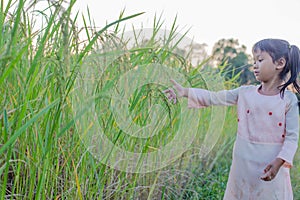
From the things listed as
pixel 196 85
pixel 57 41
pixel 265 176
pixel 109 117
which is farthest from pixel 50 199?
pixel 196 85

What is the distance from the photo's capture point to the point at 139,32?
221 cm

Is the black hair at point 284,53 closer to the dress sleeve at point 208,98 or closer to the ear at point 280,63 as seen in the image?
the ear at point 280,63

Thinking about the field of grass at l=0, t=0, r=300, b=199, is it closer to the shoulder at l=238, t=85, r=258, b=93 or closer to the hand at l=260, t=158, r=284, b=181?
the shoulder at l=238, t=85, r=258, b=93

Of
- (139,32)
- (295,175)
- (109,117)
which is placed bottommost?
(295,175)

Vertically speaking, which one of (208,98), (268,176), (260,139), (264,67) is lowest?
(268,176)

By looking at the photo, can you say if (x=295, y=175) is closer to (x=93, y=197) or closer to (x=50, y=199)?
(x=93, y=197)

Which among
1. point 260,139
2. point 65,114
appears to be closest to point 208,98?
point 260,139

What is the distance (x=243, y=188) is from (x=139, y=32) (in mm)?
957

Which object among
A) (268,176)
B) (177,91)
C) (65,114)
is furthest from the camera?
(177,91)

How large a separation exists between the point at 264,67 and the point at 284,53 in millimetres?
111

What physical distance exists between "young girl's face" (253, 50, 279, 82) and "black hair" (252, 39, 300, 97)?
0.02 meters

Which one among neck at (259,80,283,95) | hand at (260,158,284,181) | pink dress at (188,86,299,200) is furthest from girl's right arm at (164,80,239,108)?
hand at (260,158,284,181)

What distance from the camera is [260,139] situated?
1706 millimetres

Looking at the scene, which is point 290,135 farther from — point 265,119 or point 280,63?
point 280,63
